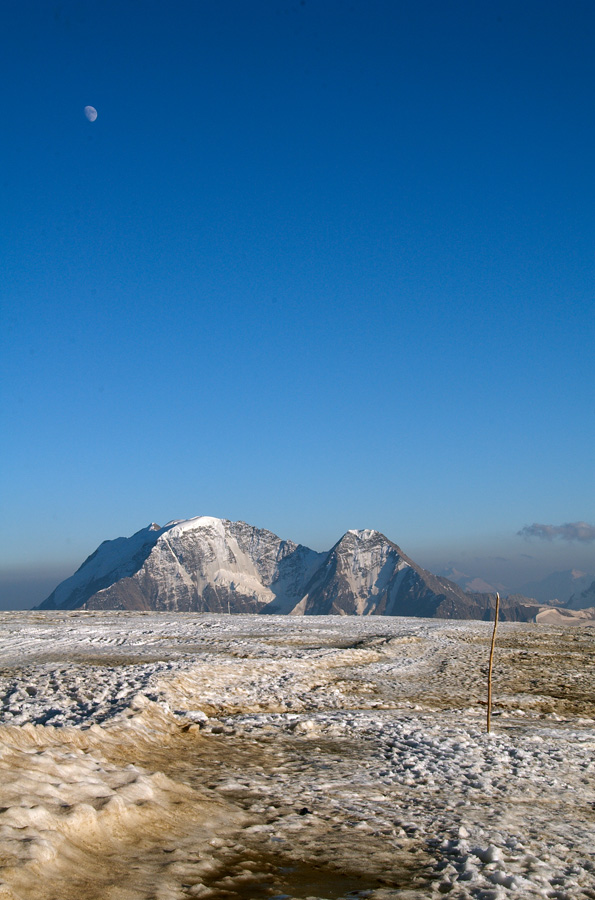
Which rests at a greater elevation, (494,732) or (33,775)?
(33,775)

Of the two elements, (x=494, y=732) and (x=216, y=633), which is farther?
(x=216, y=633)

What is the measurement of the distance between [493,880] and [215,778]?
5.01 metres

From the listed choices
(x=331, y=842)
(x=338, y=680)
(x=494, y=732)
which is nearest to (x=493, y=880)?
(x=331, y=842)

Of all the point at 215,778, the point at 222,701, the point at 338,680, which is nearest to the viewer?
the point at 215,778

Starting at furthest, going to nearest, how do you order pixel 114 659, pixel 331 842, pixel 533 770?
pixel 114 659, pixel 533 770, pixel 331 842

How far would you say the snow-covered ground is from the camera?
20.7 feet

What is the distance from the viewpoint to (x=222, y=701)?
16594mm

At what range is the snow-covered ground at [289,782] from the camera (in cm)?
632

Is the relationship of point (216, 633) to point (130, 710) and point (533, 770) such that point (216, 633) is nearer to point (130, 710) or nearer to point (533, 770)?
point (130, 710)

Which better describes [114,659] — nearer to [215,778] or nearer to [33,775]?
[215,778]

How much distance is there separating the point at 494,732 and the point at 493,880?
7988 millimetres

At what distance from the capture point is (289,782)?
32.7 ft

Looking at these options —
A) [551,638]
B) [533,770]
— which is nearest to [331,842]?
[533,770]

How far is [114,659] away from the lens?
23.6 metres
